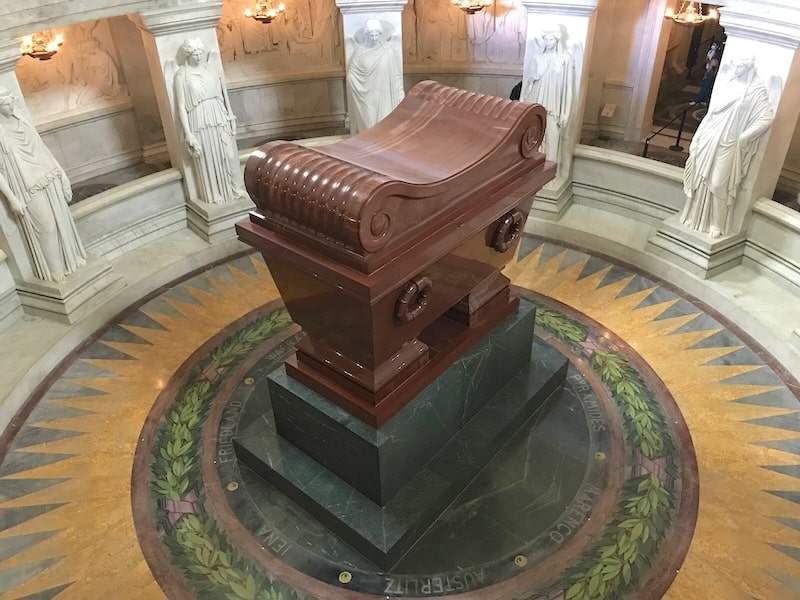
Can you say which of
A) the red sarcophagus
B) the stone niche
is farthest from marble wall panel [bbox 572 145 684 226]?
the stone niche

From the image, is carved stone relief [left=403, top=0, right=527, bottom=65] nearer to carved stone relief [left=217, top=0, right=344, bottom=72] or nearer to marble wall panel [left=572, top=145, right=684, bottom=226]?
carved stone relief [left=217, top=0, right=344, bottom=72]

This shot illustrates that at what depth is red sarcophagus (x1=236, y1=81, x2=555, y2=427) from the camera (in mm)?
3100

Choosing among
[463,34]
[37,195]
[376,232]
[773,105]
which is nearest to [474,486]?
[376,232]

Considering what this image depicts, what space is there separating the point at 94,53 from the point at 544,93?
514 cm

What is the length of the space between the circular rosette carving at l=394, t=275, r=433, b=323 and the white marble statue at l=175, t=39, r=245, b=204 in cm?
376

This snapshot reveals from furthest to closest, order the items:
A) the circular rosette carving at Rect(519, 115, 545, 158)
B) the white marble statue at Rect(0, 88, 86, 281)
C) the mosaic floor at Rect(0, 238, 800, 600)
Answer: the white marble statue at Rect(0, 88, 86, 281), the circular rosette carving at Rect(519, 115, 545, 158), the mosaic floor at Rect(0, 238, 800, 600)

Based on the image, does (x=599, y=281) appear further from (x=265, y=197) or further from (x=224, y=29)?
(x=224, y=29)

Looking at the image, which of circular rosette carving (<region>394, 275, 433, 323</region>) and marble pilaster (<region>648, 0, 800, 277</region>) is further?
marble pilaster (<region>648, 0, 800, 277</region>)

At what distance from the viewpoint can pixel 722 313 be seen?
567 cm

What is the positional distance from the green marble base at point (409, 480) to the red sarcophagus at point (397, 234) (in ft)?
1.04

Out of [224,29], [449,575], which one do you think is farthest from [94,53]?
[449,575]

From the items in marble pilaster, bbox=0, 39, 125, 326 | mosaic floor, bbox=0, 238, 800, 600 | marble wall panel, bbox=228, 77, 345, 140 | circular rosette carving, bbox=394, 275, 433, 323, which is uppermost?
circular rosette carving, bbox=394, 275, 433, 323

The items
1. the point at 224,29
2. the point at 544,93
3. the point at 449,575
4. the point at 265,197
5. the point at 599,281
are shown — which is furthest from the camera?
the point at 224,29

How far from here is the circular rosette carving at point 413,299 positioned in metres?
3.38
